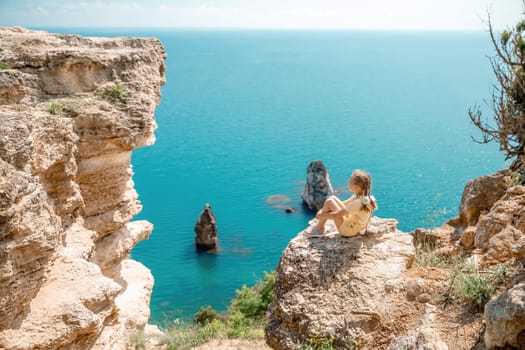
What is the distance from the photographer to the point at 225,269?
111ft

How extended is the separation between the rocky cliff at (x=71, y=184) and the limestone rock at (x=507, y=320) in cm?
585

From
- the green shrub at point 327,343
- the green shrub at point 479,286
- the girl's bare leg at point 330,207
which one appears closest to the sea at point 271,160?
the girl's bare leg at point 330,207

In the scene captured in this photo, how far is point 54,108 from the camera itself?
36.7 ft

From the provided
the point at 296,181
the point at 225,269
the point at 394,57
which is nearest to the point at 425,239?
the point at 225,269

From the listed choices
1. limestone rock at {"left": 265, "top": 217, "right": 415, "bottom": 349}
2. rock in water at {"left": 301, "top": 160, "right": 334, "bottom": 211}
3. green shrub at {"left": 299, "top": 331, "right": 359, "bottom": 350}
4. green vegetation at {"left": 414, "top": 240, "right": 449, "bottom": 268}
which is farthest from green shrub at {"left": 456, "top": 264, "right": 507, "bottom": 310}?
rock in water at {"left": 301, "top": 160, "right": 334, "bottom": 211}

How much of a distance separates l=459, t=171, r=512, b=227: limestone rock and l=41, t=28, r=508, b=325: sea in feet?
2.85

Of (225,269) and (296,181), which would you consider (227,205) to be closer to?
(296,181)

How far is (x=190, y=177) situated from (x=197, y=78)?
2632 inches

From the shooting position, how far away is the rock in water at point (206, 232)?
36188mm

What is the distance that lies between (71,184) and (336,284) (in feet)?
20.6

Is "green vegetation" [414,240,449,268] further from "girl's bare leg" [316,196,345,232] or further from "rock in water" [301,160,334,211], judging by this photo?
"rock in water" [301,160,334,211]

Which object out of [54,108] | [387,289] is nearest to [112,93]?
[54,108]

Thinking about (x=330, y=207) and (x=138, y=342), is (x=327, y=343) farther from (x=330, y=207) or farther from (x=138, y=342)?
(x=138, y=342)

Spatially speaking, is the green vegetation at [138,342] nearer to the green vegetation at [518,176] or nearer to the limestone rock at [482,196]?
the limestone rock at [482,196]
